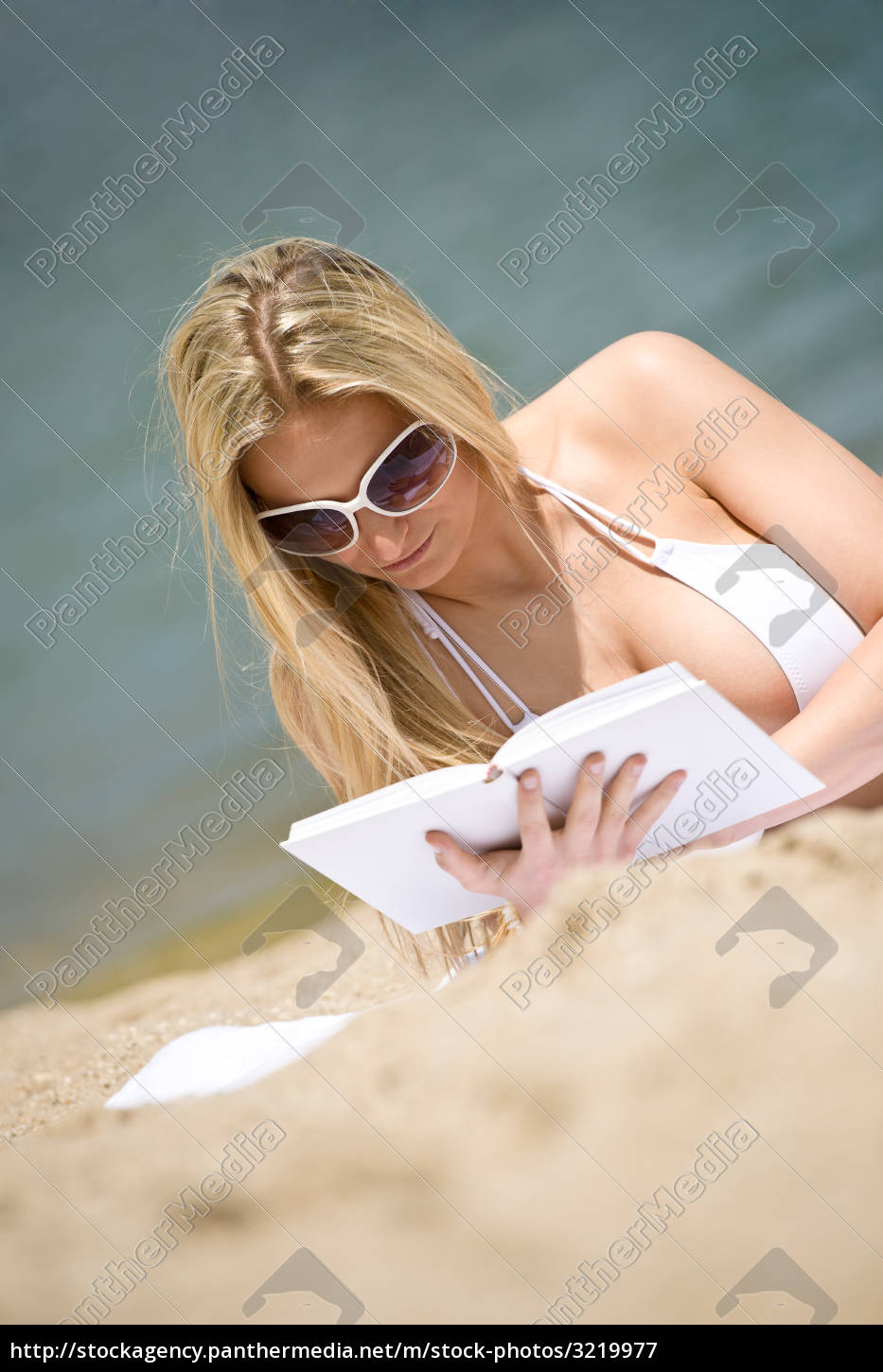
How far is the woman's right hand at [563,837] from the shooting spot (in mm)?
1058

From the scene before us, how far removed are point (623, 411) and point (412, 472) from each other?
379mm

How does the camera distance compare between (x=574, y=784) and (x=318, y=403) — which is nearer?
(x=574, y=784)

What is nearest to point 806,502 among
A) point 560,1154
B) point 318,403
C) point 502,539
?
point 502,539

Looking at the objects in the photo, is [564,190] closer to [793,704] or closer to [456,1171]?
[793,704]

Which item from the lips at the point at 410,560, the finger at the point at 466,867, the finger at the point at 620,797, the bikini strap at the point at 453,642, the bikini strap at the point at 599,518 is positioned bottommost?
the finger at the point at 466,867

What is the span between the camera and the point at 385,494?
1.29m

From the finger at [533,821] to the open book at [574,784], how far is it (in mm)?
11

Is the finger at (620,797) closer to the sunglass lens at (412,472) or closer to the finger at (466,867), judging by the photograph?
the finger at (466,867)

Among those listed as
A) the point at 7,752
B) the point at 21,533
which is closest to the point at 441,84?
the point at 21,533

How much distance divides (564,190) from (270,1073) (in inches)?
128

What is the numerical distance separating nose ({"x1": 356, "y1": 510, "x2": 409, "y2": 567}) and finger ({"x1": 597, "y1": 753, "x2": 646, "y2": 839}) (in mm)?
457

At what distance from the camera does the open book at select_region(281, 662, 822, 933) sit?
0.95 meters

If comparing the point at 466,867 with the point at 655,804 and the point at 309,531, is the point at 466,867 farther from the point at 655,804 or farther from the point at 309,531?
the point at 309,531

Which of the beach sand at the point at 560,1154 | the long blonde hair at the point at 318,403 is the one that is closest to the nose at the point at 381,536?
the long blonde hair at the point at 318,403
